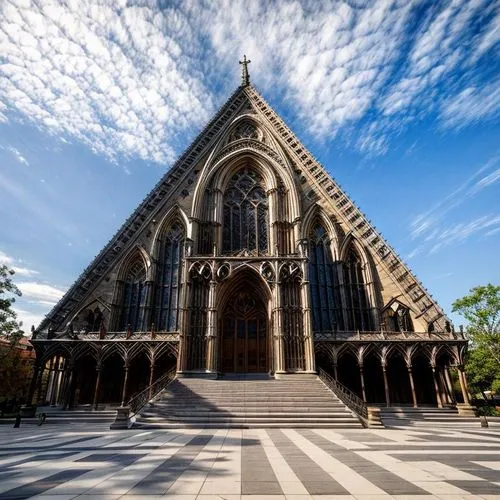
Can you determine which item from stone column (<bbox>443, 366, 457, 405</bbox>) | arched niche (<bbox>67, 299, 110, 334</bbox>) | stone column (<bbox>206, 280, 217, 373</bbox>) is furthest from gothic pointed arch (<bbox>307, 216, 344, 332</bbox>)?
arched niche (<bbox>67, 299, 110, 334</bbox>)

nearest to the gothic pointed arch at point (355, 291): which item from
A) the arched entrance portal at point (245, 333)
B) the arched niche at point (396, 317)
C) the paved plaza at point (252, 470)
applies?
the arched niche at point (396, 317)

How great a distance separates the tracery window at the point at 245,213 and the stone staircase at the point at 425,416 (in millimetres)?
13362

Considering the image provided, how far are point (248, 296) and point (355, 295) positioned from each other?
8.00 m

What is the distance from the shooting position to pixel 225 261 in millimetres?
21062

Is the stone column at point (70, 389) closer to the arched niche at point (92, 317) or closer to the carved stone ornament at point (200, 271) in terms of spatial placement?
the arched niche at point (92, 317)

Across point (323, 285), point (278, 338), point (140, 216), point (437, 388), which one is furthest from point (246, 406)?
point (140, 216)

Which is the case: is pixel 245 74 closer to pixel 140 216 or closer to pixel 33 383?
pixel 140 216

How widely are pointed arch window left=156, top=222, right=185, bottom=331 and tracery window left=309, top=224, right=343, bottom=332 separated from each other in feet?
33.0

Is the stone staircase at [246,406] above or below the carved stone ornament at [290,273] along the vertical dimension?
below

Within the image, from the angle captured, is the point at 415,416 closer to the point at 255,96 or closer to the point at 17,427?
the point at 17,427

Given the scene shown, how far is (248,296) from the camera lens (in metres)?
22.3

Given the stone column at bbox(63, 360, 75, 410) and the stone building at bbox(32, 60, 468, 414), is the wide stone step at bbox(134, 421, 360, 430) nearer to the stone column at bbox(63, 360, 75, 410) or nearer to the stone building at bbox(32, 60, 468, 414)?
the stone building at bbox(32, 60, 468, 414)

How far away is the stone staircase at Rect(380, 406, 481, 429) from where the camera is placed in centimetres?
1603

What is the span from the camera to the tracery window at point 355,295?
2238 centimetres
